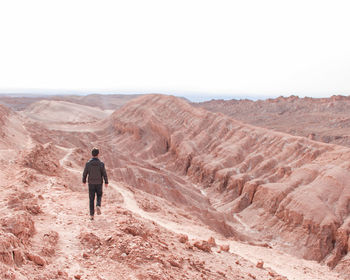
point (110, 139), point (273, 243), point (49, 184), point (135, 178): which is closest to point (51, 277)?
point (49, 184)

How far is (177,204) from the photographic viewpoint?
23750 millimetres

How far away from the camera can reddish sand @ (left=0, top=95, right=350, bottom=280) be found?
5.98m

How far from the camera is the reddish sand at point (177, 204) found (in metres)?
5.98

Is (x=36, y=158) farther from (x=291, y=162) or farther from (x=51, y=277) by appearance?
(x=291, y=162)

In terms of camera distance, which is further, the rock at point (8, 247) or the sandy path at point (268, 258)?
the sandy path at point (268, 258)

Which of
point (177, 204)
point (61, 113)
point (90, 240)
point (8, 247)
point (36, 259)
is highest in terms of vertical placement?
point (8, 247)

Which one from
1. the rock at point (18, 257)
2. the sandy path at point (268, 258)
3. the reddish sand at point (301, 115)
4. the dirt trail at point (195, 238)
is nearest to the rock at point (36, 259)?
the rock at point (18, 257)

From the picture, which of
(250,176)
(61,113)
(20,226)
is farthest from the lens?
(61,113)

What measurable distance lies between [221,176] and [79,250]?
2802cm

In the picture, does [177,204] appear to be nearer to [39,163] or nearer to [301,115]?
[39,163]

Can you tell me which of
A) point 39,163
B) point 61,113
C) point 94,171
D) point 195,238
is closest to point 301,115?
point 61,113

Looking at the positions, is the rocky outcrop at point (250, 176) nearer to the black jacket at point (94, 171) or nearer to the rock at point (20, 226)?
the black jacket at point (94, 171)

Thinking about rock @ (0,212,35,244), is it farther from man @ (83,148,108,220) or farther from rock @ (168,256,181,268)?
rock @ (168,256,181,268)

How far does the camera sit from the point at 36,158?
17375mm
